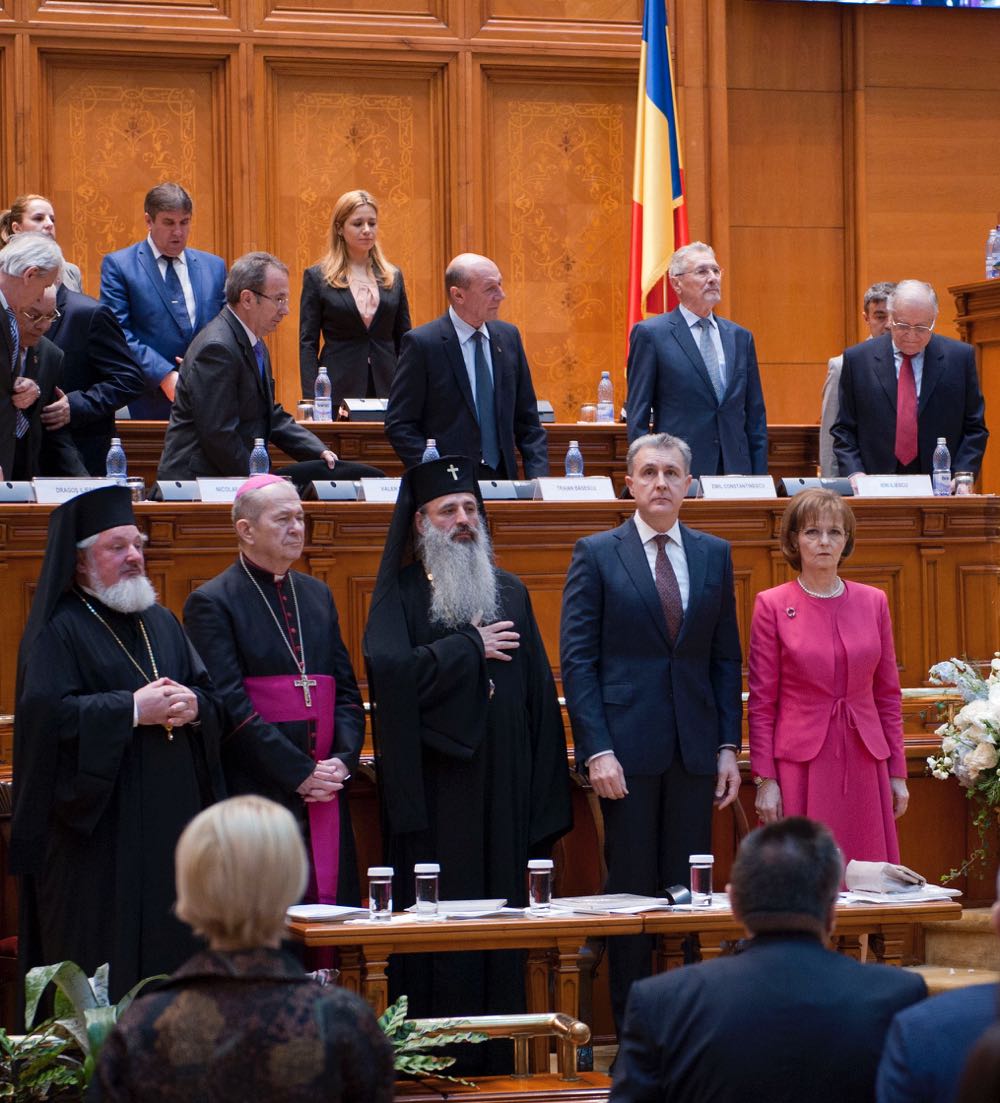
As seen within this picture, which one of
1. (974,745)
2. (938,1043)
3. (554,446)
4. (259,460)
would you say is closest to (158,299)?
(554,446)

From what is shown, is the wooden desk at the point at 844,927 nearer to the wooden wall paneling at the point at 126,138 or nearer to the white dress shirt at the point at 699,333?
the white dress shirt at the point at 699,333

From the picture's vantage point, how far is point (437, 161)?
11078 mm

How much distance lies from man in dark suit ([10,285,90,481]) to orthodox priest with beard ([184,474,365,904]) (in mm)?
1292

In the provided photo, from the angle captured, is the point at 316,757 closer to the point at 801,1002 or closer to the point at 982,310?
the point at 801,1002

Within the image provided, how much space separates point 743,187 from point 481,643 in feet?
21.8

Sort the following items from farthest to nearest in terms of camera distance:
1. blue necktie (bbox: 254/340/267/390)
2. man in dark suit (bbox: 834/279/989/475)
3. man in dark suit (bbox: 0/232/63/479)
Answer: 1. man in dark suit (bbox: 834/279/989/475)
2. blue necktie (bbox: 254/340/267/390)
3. man in dark suit (bbox: 0/232/63/479)

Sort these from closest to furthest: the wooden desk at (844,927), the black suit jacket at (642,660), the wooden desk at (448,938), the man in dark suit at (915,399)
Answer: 1. the wooden desk at (448,938)
2. the wooden desk at (844,927)
3. the black suit jacket at (642,660)
4. the man in dark suit at (915,399)

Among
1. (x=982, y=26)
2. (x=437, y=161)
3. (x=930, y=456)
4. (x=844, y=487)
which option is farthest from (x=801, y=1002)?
(x=982, y=26)

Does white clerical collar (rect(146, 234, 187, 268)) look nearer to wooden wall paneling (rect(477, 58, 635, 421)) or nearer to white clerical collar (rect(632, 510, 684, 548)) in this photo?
wooden wall paneling (rect(477, 58, 635, 421))

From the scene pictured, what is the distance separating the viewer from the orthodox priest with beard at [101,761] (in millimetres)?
4805

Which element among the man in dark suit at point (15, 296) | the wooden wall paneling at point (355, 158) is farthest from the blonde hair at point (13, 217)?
the wooden wall paneling at point (355, 158)

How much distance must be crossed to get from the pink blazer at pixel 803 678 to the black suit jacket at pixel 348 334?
12.2 ft

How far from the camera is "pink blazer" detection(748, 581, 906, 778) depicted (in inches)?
218

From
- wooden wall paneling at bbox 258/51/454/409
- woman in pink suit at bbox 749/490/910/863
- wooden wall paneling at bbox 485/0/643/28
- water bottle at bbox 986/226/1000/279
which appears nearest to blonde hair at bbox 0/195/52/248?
wooden wall paneling at bbox 258/51/454/409
